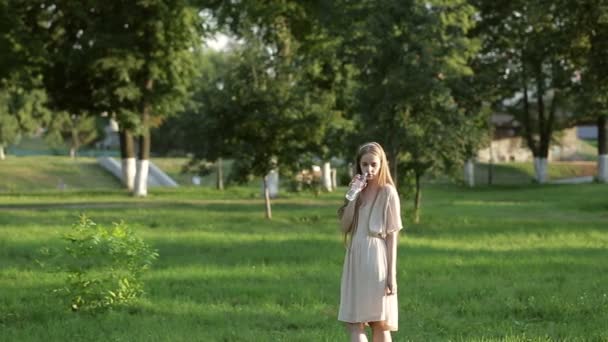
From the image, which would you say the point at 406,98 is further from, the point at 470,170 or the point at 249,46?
the point at 470,170

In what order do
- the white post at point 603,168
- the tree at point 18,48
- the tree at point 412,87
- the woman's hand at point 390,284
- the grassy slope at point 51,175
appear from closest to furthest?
the woman's hand at point 390,284
the tree at point 412,87
the tree at point 18,48
the grassy slope at point 51,175
the white post at point 603,168

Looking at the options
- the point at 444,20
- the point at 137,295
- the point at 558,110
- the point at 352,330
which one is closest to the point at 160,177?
the point at 558,110

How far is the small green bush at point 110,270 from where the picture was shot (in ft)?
33.8

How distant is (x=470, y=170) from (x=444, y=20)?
26209 mm

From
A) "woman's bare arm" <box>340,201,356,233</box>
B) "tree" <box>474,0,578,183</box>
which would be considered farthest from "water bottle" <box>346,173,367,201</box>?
"tree" <box>474,0,578,183</box>

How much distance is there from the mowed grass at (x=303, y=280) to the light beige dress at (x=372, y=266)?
80.1 inches

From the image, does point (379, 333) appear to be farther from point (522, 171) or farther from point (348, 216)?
point (522, 171)

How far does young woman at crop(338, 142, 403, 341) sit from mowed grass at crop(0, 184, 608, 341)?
6.56ft

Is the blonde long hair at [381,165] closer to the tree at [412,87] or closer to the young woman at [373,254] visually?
the young woman at [373,254]

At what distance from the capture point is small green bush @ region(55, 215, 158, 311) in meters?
10.3

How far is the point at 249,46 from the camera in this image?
25156 millimetres

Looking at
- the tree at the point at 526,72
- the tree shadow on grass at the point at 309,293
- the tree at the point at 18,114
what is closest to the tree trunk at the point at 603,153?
the tree at the point at 526,72

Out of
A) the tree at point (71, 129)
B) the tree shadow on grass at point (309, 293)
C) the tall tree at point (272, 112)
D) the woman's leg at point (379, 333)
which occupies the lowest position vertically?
the tree shadow on grass at point (309, 293)

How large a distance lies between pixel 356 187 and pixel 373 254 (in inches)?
21.4
